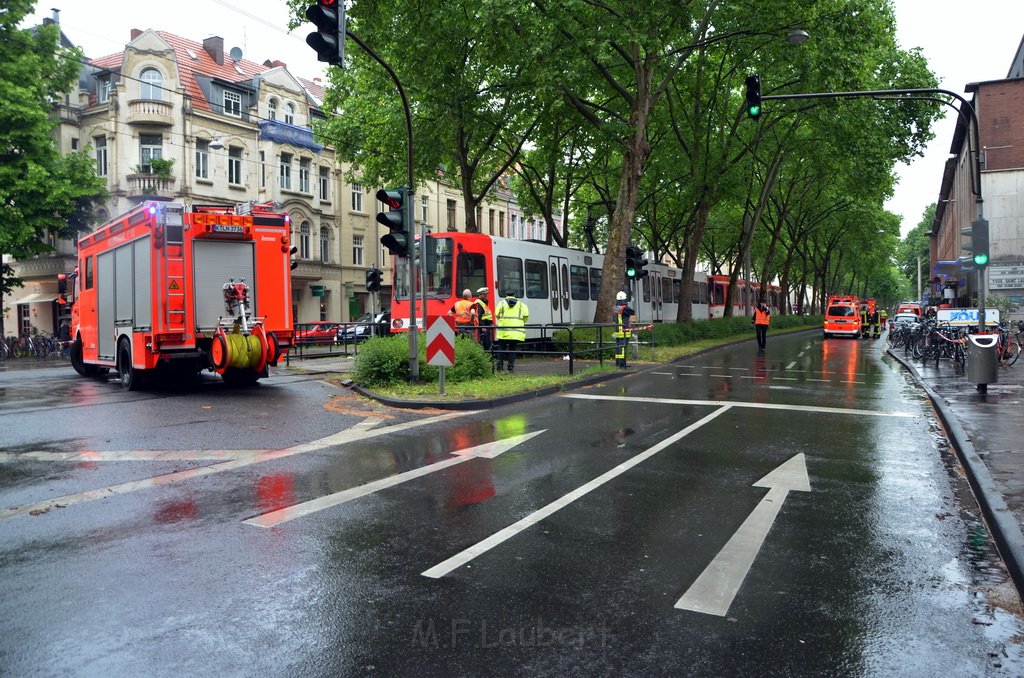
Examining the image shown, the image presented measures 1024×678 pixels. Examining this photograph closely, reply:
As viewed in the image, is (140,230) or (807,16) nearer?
(140,230)

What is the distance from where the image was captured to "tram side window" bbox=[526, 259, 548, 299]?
24094 millimetres

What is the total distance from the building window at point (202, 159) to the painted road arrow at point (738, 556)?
3590 centimetres

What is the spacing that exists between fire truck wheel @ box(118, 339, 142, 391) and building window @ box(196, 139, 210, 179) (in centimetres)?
2497

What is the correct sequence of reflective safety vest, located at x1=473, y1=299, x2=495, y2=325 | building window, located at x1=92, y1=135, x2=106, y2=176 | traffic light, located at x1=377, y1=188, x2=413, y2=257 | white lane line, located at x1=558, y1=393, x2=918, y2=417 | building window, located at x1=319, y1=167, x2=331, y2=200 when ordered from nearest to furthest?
white lane line, located at x1=558, y1=393, x2=918, y2=417 → traffic light, located at x1=377, y1=188, x2=413, y2=257 → reflective safety vest, located at x1=473, y1=299, x2=495, y2=325 → building window, located at x1=92, y1=135, x2=106, y2=176 → building window, located at x1=319, y1=167, x2=331, y2=200

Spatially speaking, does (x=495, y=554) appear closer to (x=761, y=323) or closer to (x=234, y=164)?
(x=761, y=323)

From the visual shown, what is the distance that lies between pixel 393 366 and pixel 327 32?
580 cm

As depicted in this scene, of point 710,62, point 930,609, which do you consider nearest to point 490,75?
point 710,62

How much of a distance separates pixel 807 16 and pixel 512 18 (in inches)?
325

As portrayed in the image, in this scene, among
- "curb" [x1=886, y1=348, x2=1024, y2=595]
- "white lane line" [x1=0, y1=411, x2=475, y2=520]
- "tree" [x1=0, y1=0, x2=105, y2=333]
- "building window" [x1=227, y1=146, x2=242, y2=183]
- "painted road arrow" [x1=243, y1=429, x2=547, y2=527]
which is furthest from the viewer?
"building window" [x1=227, y1=146, x2=242, y2=183]

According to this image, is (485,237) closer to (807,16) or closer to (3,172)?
(807,16)

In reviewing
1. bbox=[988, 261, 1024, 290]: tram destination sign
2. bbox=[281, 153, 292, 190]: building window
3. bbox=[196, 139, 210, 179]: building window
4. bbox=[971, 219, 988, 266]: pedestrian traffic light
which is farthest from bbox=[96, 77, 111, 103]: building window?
bbox=[988, 261, 1024, 290]: tram destination sign

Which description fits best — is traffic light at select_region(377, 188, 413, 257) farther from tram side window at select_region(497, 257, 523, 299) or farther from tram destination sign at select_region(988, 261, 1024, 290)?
tram destination sign at select_region(988, 261, 1024, 290)

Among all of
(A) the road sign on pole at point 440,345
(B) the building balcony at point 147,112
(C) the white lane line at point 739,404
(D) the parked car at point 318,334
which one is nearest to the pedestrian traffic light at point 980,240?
(C) the white lane line at point 739,404

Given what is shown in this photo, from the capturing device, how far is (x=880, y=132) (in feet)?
95.2
